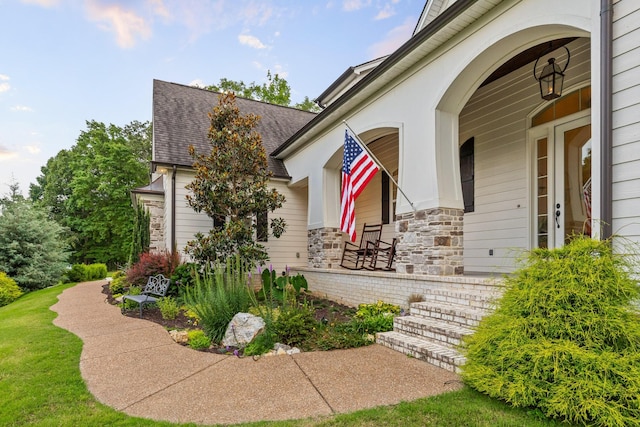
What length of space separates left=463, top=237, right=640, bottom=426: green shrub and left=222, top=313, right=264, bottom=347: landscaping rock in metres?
2.63

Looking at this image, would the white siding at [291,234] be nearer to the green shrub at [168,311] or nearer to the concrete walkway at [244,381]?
the green shrub at [168,311]

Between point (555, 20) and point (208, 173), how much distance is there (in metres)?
6.68

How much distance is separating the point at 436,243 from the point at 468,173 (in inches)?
98.2

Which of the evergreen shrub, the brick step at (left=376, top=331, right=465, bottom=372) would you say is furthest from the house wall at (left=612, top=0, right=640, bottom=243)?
the evergreen shrub

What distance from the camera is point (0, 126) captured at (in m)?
18.1

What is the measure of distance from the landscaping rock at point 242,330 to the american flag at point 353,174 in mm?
2077

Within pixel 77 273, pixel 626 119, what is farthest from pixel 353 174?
pixel 77 273

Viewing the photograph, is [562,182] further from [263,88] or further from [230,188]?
[263,88]

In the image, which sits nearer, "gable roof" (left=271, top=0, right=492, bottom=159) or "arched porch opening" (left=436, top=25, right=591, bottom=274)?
"gable roof" (left=271, top=0, right=492, bottom=159)

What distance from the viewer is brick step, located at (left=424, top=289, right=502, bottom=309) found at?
4.16 meters

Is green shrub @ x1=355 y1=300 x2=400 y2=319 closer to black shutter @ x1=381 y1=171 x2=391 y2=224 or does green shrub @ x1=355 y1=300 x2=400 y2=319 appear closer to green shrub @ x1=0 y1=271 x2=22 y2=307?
black shutter @ x1=381 y1=171 x2=391 y2=224

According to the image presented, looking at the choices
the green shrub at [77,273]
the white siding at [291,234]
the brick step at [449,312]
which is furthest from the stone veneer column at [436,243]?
the green shrub at [77,273]

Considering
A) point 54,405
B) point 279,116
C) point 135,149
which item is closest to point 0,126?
point 135,149

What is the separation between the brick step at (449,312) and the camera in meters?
4.02
